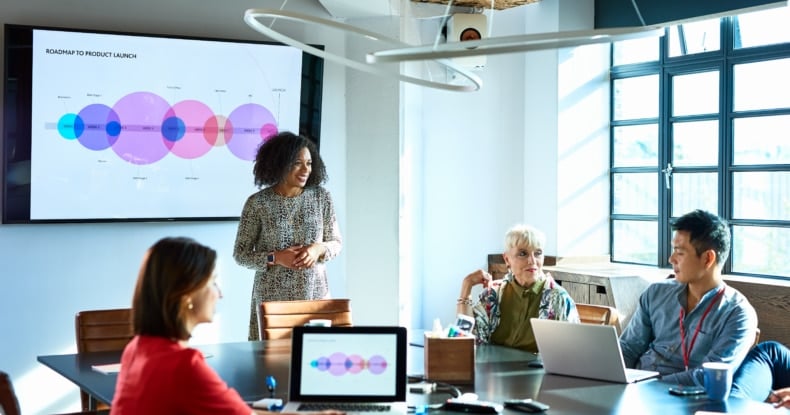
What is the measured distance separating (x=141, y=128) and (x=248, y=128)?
2.24 feet

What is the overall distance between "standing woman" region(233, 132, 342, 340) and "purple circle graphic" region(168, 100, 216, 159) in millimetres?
913

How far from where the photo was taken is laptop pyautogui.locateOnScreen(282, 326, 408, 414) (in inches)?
129

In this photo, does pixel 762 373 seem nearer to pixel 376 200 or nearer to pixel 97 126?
pixel 376 200

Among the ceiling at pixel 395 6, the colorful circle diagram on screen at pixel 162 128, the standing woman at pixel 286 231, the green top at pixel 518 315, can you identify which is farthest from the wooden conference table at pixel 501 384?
the ceiling at pixel 395 6

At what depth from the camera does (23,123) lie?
557 centimetres

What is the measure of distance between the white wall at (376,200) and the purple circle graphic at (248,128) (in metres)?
0.46

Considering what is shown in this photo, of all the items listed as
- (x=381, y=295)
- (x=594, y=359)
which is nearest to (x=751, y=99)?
(x=381, y=295)

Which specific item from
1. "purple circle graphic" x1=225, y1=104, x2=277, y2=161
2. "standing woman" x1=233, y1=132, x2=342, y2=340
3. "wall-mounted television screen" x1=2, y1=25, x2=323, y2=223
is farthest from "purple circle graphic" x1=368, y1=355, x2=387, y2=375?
"purple circle graphic" x1=225, y1=104, x2=277, y2=161

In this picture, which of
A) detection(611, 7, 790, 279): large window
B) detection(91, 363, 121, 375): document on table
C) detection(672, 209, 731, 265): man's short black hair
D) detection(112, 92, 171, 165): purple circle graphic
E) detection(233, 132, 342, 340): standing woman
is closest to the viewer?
detection(91, 363, 121, 375): document on table

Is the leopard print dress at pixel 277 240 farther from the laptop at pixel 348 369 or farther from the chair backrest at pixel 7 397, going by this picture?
the laptop at pixel 348 369

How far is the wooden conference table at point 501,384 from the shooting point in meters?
3.25

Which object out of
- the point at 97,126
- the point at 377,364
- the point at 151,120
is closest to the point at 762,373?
the point at 377,364

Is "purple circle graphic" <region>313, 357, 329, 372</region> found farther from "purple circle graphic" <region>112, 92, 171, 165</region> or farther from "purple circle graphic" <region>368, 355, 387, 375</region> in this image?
"purple circle graphic" <region>112, 92, 171, 165</region>

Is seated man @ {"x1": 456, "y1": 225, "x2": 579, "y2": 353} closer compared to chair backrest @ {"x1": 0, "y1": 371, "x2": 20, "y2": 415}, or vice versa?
chair backrest @ {"x1": 0, "y1": 371, "x2": 20, "y2": 415}
